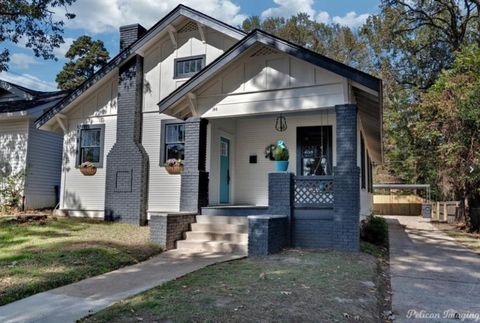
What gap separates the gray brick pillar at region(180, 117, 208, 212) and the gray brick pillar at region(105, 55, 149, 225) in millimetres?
2136

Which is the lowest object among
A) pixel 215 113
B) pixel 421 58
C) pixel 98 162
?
pixel 98 162

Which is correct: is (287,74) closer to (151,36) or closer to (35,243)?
(151,36)

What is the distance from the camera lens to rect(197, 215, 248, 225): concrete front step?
354 inches

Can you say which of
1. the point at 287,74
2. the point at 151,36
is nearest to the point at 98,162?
the point at 151,36

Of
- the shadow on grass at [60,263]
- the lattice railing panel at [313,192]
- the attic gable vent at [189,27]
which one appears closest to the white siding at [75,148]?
the attic gable vent at [189,27]

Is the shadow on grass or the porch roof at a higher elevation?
the porch roof

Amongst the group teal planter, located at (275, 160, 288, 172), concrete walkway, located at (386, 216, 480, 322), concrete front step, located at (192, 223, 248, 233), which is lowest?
concrete walkway, located at (386, 216, 480, 322)

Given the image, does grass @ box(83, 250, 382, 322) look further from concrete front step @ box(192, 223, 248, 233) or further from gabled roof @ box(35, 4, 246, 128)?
gabled roof @ box(35, 4, 246, 128)

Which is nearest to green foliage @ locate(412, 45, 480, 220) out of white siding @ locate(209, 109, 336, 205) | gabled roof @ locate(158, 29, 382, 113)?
white siding @ locate(209, 109, 336, 205)

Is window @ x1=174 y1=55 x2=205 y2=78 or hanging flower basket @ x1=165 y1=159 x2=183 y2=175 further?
window @ x1=174 y1=55 x2=205 y2=78

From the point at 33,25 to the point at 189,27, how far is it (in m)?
5.16

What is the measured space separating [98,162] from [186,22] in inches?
211

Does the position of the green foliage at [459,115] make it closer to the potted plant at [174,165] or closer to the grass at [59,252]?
the potted plant at [174,165]

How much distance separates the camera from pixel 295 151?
37.5 feet
